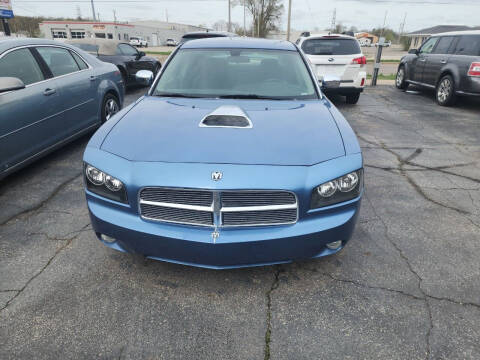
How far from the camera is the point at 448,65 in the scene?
8.50 m

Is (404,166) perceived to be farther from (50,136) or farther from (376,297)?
(50,136)

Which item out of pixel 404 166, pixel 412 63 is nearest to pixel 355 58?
pixel 412 63

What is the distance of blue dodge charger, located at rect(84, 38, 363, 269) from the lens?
80.0 inches

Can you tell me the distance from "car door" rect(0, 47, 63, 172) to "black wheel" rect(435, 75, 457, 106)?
869 centimetres

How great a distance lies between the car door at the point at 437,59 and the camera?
8.83 m

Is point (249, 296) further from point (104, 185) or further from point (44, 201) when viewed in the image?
point (44, 201)

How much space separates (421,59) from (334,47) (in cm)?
327

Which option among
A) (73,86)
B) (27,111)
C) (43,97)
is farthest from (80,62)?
(27,111)

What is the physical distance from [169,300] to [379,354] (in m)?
1.32

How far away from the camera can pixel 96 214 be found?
7.40ft

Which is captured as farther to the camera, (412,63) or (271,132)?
(412,63)

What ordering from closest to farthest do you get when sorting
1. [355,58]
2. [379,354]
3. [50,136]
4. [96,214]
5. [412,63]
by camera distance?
[379,354] < [96,214] < [50,136] < [355,58] < [412,63]

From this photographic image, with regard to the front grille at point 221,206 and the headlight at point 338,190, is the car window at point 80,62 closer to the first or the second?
the front grille at point 221,206

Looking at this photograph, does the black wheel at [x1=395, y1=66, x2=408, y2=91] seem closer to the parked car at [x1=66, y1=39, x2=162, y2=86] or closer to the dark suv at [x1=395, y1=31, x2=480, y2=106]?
the dark suv at [x1=395, y1=31, x2=480, y2=106]
